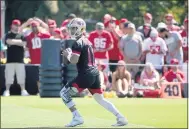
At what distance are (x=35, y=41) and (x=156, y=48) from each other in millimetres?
3413

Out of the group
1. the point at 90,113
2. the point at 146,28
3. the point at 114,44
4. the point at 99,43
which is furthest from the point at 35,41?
the point at 90,113

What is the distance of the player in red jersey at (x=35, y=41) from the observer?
23.6 meters

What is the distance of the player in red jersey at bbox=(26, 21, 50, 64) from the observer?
2361cm

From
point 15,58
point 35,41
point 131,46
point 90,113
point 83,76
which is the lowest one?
point 90,113

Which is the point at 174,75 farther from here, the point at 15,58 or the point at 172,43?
the point at 15,58

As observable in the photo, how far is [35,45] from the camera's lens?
2364 centimetres

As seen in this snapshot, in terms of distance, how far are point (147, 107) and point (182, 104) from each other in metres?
1.19

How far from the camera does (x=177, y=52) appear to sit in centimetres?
2416

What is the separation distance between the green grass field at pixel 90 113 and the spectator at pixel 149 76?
2.85 ft

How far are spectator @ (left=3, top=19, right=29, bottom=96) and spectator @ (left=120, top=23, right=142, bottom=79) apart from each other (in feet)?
9.34

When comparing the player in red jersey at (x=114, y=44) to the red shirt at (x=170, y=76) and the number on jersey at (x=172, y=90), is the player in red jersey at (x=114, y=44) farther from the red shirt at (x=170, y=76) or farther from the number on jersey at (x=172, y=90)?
the number on jersey at (x=172, y=90)

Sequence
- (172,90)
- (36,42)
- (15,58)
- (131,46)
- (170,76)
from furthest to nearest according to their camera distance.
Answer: (36,42), (131,46), (170,76), (15,58), (172,90)

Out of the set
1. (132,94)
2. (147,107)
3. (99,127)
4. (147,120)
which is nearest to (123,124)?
(99,127)

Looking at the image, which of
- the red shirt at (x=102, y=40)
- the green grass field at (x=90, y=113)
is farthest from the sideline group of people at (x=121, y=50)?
the green grass field at (x=90, y=113)
